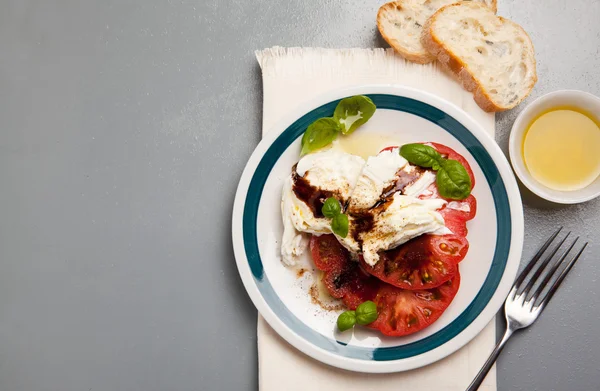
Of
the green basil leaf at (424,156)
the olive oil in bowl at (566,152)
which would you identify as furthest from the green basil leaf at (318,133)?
the olive oil in bowl at (566,152)

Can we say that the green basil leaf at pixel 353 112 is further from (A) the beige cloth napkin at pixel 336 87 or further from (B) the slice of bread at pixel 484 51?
(B) the slice of bread at pixel 484 51

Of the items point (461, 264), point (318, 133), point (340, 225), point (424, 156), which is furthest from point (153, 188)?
point (461, 264)

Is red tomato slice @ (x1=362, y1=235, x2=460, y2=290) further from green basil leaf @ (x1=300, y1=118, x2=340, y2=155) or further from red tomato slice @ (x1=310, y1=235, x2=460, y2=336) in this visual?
green basil leaf @ (x1=300, y1=118, x2=340, y2=155)

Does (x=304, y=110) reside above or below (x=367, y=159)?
above

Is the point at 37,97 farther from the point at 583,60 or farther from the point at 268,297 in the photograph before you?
the point at 583,60

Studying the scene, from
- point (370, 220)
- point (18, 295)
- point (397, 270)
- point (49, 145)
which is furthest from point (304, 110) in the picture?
point (18, 295)

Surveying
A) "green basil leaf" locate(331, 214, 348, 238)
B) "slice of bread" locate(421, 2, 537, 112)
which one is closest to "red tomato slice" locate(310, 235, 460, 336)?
"green basil leaf" locate(331, 214, 348, 238)
